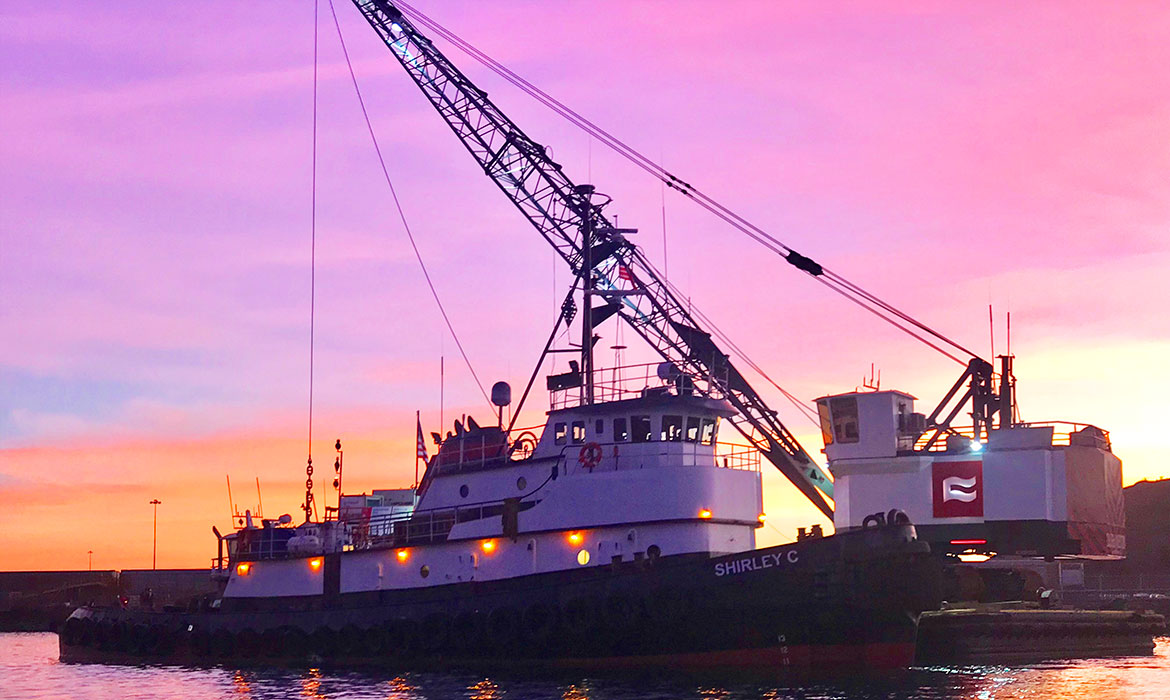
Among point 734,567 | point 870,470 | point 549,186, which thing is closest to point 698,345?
point 870,470

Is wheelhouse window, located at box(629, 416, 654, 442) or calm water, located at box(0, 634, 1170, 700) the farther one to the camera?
wheelhouse window, located at box(629, 416, 654, 442)

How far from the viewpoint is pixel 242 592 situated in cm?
4381

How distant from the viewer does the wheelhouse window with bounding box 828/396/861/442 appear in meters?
58.1

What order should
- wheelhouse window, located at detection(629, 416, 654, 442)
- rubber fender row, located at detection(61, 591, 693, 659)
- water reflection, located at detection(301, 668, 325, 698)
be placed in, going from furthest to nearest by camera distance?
wheelhouse window, located at detection(629, 416, 654, 442), rubber fender row, located at detection(61, 591, 693, 659), water reflection, located at detection(301, 668, 325, 698)

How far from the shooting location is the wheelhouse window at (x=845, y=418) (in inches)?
2286

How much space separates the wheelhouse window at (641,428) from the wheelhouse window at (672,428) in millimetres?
420

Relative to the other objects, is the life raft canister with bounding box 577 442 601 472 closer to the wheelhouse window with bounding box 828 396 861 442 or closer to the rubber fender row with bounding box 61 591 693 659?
the rubber fender row with bounding box 61 591 693 659

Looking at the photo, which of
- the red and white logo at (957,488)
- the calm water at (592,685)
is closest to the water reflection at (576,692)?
the calm water at (592,685)

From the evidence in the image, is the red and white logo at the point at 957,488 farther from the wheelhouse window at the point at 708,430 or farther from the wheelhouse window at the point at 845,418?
the wheelhouse window at the point at 708,430

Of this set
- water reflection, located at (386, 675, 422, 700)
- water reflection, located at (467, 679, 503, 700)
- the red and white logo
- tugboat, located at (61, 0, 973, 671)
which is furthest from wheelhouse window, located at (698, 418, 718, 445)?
the red and white logo

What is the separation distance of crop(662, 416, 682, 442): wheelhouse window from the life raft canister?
200 centimetres

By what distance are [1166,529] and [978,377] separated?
39.4 metres

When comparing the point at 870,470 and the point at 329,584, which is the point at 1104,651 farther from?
the point at 329,584

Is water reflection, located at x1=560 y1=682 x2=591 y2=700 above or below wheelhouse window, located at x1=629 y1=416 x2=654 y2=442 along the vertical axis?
below
